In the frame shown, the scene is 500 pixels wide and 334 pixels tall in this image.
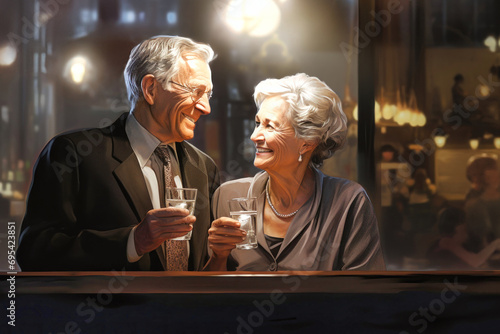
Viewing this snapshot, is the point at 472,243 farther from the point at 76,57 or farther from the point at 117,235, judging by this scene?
the point at 76,57

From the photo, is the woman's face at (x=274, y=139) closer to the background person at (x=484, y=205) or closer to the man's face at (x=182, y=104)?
the man's face at (x=182, y=104)

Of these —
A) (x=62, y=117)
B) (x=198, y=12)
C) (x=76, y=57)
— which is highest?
(x=198, y=12)

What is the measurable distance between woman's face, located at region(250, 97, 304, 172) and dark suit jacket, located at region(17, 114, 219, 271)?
0.74m

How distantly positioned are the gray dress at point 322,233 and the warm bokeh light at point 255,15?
36.4 inches

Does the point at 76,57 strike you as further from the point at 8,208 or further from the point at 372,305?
the point at 372,305

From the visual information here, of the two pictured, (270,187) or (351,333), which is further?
(270,187)

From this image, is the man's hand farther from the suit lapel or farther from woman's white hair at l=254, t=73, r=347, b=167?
woman's white hair at l=254, t=73, r=347, b=167

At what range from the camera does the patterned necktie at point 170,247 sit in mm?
3225

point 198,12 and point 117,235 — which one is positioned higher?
point 198,12

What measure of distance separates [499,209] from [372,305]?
1129 millimetres

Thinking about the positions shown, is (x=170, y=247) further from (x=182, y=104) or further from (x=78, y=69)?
(x=78, y=69)

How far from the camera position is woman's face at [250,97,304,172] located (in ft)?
10.6

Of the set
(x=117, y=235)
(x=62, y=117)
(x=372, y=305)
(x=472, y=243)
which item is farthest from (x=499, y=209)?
(x=62, y=117)

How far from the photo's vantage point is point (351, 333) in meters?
3.01
